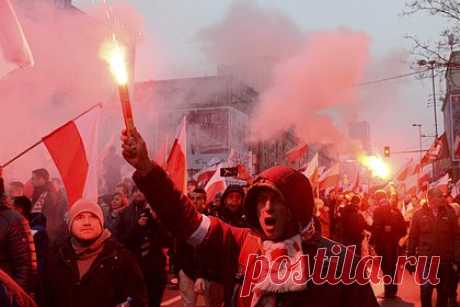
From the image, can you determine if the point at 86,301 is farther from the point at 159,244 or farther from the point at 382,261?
the point at 382,261

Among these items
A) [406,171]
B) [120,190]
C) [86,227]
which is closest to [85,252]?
[86,227]

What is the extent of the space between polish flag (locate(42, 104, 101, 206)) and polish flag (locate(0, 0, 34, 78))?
3.08 meters

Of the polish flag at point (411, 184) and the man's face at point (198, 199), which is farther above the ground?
the polish flag at point (411, 184)

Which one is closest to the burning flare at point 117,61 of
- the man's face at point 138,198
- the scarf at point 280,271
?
the scarf at point 280,271

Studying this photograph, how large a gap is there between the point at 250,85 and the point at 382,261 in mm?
5371

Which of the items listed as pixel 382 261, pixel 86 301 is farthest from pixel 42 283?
pixel 382 261

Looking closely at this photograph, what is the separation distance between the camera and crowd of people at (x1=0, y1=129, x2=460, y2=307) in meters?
2.62

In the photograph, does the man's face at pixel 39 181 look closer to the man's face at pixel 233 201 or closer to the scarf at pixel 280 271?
the man's face at pixel 233 201

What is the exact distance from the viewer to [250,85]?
14.2 m

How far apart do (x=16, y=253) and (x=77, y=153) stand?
239cm

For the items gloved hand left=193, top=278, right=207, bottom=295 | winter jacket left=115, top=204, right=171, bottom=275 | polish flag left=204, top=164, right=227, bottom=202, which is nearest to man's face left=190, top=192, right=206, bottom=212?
winter jacket left=115, top=204, right=171, bottom=275

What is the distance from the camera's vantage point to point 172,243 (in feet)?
25.2

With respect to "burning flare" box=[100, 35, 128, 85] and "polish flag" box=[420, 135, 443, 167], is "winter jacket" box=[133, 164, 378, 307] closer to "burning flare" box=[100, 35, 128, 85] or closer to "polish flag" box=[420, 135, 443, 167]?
"burning flare" box=[100, 35, 128, 85]

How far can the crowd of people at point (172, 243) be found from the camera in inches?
103
